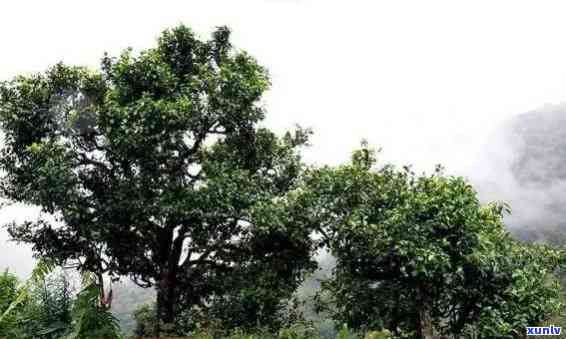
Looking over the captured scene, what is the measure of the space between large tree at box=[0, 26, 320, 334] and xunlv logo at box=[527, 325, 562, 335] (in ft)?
23.3

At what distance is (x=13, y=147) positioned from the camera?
18.1m

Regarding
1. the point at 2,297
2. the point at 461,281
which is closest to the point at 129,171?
the point at 2,297

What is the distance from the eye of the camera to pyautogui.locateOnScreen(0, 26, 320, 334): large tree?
56.0ft

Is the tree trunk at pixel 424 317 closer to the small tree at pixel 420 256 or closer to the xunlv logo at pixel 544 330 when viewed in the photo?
the small tree at pixel 420 256

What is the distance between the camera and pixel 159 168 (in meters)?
17.9

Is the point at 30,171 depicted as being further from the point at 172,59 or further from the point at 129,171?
the point at 172,59

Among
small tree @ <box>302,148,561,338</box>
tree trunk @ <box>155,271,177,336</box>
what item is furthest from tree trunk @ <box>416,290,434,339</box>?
tree trunk @ <box>155,271,177,336</box>

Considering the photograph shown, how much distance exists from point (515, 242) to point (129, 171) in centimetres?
1251

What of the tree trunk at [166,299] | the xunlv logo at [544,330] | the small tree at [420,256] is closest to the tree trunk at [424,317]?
the small tree at [420,256]

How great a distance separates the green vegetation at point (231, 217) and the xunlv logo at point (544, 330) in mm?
305

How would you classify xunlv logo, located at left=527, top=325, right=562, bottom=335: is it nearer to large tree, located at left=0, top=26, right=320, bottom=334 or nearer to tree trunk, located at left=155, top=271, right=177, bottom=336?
large tree, located at left=0, top=26, right=320, bottom=334

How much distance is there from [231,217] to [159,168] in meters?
2.80

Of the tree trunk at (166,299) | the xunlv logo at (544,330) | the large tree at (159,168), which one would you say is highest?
the large tree at (159,168)

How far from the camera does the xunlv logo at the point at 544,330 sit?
15.6 meters
